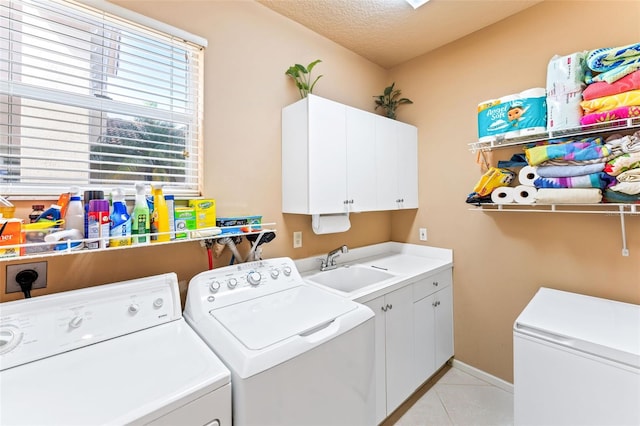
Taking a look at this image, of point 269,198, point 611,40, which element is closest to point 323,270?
point 269,198

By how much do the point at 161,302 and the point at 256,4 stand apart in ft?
6.18

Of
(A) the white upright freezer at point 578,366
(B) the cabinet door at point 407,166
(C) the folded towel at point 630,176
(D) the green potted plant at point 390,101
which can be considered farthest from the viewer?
(D) the green potted plant at point 390,101

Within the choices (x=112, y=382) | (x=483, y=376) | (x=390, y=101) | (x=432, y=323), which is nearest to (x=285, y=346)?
(x=112, y=382)

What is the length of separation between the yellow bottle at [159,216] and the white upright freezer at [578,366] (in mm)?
1800

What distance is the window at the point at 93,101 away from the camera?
1156 millimetres

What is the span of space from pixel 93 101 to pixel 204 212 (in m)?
0.72

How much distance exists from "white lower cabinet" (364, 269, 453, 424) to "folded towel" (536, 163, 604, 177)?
1.00 m

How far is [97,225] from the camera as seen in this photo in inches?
42.9

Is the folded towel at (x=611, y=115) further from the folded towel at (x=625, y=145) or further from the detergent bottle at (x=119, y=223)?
the detergent bottle at (x=119, y=223)

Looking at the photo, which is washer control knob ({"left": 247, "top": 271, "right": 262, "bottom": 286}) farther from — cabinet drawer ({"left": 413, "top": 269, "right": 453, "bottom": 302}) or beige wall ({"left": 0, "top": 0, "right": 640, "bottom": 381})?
cabinet drawer ({"left": 413, "top": 269, "right": 453, "bottom": 302})

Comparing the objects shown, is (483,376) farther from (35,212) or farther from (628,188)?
(35,212)

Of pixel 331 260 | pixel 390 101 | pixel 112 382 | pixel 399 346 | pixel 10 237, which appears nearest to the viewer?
pixel 112 382

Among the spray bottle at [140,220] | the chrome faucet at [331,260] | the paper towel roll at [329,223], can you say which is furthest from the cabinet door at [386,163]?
the spray bottle at [140,220]

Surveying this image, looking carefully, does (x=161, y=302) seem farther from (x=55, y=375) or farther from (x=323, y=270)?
(x=323, y=270)
